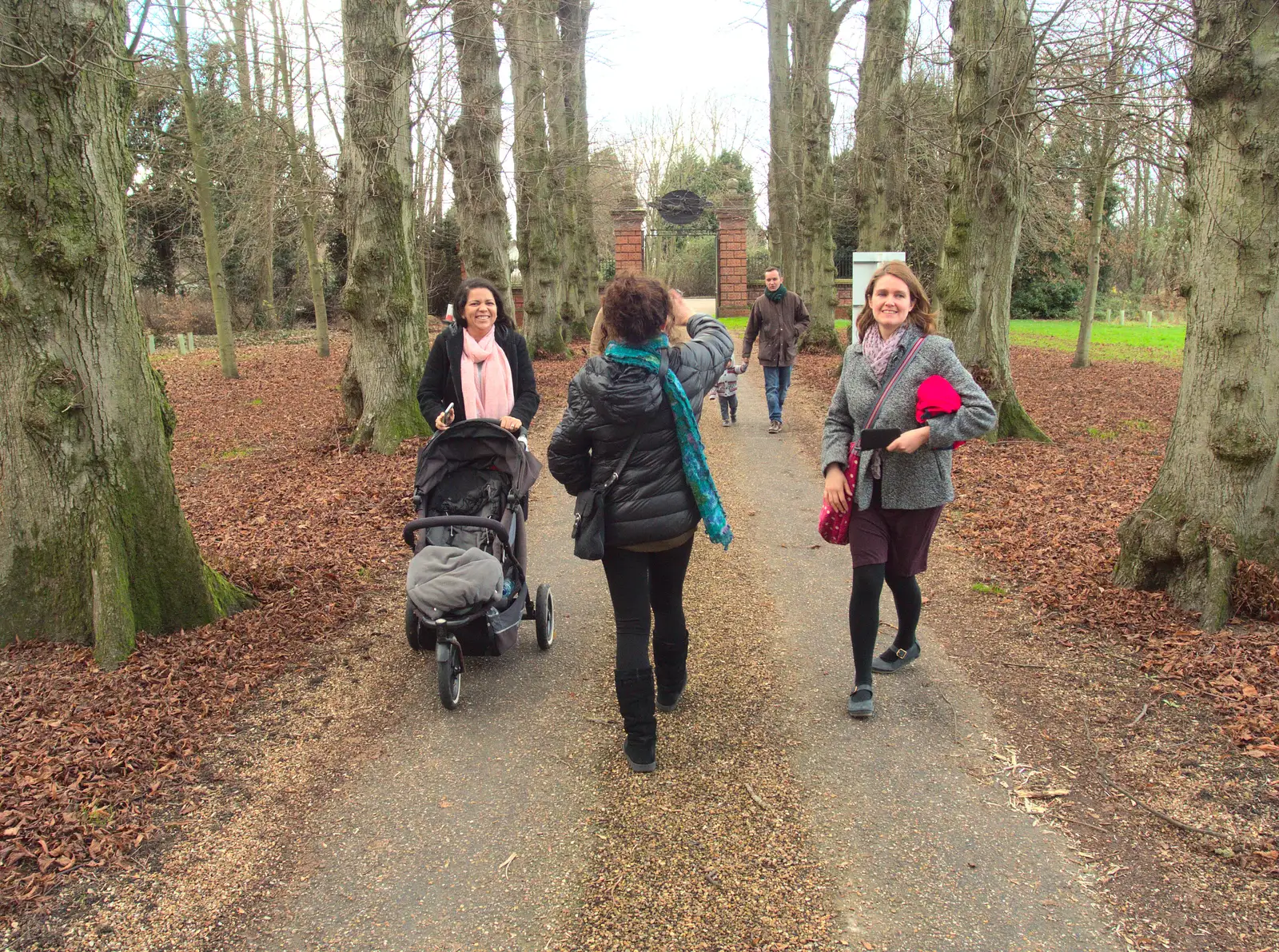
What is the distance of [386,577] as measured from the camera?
20.9 ft

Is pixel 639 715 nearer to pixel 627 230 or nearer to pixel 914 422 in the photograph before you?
pixel 914 422

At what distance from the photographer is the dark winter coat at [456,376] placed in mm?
5297

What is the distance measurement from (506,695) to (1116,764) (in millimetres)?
2757

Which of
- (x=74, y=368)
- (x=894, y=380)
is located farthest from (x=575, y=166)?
(x=894, y=380)

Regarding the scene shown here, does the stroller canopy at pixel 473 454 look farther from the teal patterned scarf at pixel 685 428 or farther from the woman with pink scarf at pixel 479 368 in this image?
the teal patterned scarf at pixel 685 428

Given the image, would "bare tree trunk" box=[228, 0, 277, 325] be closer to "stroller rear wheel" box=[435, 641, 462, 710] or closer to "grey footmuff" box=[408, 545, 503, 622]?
"grey footmuff" box=[408, 545, 503, 622]

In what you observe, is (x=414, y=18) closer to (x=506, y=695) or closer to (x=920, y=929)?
(x=506, y=695)

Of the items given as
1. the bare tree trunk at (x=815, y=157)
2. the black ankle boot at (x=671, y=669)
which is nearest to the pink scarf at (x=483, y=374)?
the black ankle boot at (x=671, y=669)

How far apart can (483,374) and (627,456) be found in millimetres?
1904

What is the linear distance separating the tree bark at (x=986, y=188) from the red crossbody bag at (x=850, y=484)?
20.7 feet

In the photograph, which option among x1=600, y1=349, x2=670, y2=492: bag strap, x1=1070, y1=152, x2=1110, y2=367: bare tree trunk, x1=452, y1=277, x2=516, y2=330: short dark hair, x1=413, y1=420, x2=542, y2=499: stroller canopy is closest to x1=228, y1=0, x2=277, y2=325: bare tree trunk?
x1=452, y1=277, x2=516, y2=330: short dark hair

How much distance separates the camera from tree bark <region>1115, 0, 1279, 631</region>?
4.72m

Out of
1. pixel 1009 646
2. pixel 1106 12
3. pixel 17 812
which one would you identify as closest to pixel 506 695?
pixel 17 812

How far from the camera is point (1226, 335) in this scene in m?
4.95
